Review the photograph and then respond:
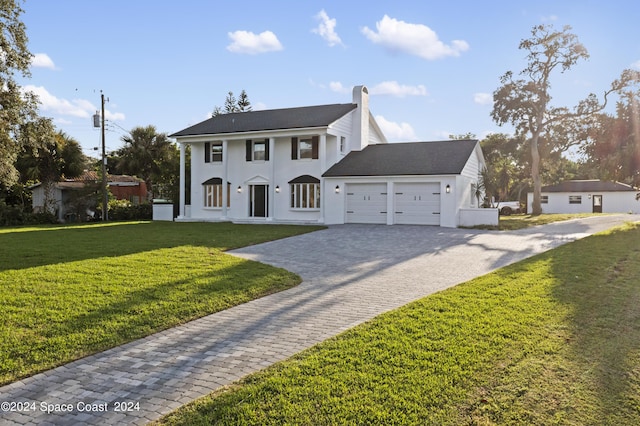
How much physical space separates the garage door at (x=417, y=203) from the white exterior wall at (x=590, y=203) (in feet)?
96.1

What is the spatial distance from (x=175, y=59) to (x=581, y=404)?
63.9 feet

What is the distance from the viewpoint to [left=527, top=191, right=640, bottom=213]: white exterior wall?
143 feet

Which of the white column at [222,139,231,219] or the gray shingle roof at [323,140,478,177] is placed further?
the white column at [222,139,231,219]

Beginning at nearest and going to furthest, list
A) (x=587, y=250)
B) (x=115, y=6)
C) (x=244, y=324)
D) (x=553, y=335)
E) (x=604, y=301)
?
(x=553, y=335) → (x=244, y=324) → (x=604, y=301) → (x=587, y=250) → (x=115, y=6)

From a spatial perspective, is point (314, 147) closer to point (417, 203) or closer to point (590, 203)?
point (417, 203)

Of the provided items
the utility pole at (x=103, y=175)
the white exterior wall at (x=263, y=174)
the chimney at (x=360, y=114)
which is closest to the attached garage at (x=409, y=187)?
the white exterior wall at (x=263, y=174)

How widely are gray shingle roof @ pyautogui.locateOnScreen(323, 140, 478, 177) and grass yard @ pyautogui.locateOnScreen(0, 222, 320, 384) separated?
1240 centimetres

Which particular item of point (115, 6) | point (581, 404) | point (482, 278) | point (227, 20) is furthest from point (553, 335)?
point (115, 6)

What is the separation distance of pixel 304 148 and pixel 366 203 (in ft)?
16.0

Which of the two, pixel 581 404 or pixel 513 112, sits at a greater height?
pixel 513 112

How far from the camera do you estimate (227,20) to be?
1462 centimetres

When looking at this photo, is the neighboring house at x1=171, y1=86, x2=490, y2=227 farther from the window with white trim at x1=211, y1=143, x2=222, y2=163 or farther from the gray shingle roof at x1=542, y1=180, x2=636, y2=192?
the gray shingle roof at x1=542, y1=180, x2=636, y2=192

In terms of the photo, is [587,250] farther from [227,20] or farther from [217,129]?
[217,129]

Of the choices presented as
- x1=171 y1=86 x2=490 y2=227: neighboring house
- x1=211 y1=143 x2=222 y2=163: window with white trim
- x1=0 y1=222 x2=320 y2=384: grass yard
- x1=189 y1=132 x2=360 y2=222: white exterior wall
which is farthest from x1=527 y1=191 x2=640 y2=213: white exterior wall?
x1=0 y1=222 x2=320 y2=384: grass yard
